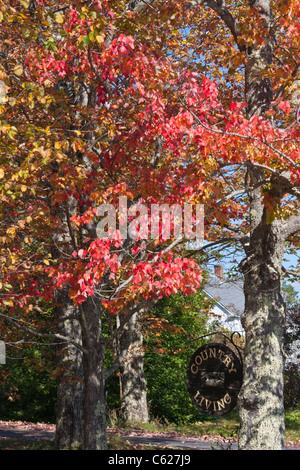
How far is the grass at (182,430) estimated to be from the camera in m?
12.6

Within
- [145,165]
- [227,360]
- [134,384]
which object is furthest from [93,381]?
[134,384]

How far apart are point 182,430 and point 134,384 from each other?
2.90 meters

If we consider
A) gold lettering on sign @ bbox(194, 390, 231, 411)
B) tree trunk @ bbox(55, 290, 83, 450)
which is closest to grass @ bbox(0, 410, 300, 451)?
tree trunk @ bbox(55, 290, 83, 450)

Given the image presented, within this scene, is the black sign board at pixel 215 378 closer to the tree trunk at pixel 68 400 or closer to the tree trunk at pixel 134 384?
the tree trunk at pixel 68 400

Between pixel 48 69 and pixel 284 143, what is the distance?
4162 millimetres

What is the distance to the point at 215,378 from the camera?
9492 mm

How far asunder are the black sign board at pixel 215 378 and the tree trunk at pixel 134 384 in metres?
8.31

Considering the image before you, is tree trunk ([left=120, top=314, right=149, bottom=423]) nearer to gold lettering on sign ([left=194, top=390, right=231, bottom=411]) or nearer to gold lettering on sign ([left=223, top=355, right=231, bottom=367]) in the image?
gold lettering on sign ([left=194, top=390, right=231, bottom=411])

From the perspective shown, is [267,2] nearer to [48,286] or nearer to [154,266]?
[154,266]

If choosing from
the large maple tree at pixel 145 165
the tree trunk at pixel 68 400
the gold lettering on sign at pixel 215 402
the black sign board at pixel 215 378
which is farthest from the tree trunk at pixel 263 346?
the tree trunk at pixel 68 400

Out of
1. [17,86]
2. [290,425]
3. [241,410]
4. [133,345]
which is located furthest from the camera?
[290,425]

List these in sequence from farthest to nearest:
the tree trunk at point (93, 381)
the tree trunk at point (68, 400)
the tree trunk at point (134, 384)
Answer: the tree trunk at point (134, 384)
the tree trunk at point (68, 400)
the tree trunk at point (93, 381)

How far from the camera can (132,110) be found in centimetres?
955
